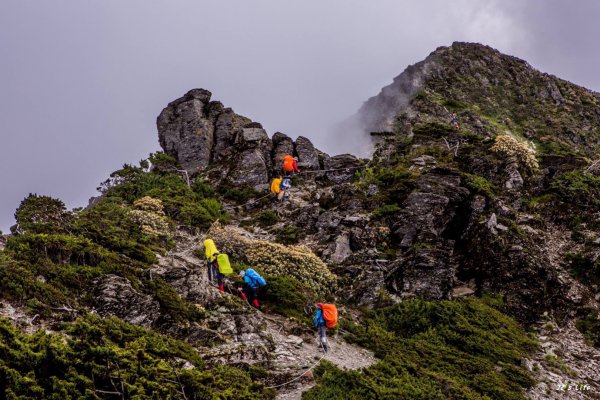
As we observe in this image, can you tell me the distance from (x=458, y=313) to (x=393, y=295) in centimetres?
285

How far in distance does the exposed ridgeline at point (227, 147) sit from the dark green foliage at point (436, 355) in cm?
1634

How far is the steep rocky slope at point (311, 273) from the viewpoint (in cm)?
959

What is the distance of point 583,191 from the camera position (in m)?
25.3

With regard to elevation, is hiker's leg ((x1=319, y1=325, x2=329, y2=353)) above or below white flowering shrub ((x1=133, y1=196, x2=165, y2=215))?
below

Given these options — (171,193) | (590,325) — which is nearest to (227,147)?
(171,193)

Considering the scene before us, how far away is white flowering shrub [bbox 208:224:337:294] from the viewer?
19.2 m

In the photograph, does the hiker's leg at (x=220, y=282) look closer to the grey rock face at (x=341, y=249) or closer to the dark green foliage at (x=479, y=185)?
the grey rock face at (x=341, y=249)

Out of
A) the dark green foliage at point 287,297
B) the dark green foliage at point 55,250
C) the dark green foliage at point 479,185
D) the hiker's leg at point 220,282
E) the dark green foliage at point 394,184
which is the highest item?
the dark green foliage at point 394,184

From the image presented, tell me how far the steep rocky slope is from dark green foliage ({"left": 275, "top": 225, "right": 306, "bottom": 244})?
12cm

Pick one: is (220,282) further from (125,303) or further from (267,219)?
(267,219)

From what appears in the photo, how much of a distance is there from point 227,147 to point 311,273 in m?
17.9

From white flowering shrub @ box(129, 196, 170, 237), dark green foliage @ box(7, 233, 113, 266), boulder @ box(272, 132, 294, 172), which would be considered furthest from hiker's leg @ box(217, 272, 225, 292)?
boulder @ box(272, 132, 294, 172)

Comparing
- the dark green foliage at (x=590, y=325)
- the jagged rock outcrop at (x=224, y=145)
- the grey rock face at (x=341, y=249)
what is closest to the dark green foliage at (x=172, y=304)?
the grey rock face at (x=341, y=249)

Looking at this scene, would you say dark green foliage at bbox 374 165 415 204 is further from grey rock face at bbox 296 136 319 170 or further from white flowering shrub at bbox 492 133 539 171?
white flowering shrub at bbox 492 133 539 171
